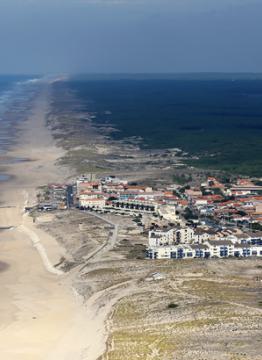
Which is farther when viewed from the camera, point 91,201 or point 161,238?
point 91,201

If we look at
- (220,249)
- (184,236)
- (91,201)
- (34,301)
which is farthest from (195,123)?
(34,301)

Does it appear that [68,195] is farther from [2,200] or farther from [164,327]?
[164,327]

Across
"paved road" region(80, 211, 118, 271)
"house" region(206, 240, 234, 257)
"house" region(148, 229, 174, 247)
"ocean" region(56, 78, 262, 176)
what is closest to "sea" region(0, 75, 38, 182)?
"ocean" region(56, 78, 262, 176)

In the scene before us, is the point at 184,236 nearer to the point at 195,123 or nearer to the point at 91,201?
the point at 91,201

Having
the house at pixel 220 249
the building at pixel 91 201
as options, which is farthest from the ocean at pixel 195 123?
the house at pixel 220 249

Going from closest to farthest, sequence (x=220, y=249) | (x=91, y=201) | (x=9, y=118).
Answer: (x=220, y=249), (x=91, y=201), (x=9, y=118)

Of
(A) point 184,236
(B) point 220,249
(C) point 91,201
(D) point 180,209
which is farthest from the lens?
(C) point 91,201

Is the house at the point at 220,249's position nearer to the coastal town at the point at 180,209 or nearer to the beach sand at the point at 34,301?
the coastal town at the point at 180,209
